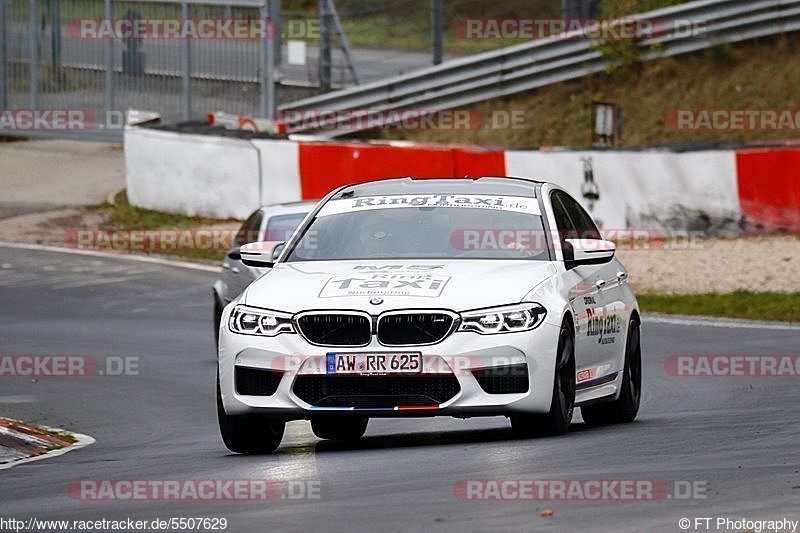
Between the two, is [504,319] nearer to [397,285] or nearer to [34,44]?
[397,285]

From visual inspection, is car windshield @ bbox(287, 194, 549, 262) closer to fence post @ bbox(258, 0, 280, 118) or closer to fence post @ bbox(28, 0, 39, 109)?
fence post @ bbox(258, 0, 280, 118)

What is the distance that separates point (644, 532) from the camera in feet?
24.3

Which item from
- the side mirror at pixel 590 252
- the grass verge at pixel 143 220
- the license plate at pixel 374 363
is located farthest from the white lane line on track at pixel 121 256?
the license plate at pixel 374 363

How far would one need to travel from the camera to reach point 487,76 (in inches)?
1390

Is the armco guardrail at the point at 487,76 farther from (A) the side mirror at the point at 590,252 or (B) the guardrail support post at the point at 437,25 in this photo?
(A) the side mirror at the point at 590,252

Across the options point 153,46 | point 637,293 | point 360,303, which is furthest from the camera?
point 153,46

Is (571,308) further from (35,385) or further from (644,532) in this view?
(35,385)

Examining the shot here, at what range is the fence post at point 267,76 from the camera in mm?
34562

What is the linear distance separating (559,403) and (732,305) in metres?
10.8

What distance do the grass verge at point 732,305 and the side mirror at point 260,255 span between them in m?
9.57

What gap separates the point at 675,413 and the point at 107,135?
83.2 ft

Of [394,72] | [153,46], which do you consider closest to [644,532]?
[153,46]

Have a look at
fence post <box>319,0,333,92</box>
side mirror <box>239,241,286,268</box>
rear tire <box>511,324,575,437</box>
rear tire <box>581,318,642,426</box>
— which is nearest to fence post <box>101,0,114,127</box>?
fence post <box>319,0,333,92</box>

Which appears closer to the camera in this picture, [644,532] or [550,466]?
[644,532]
